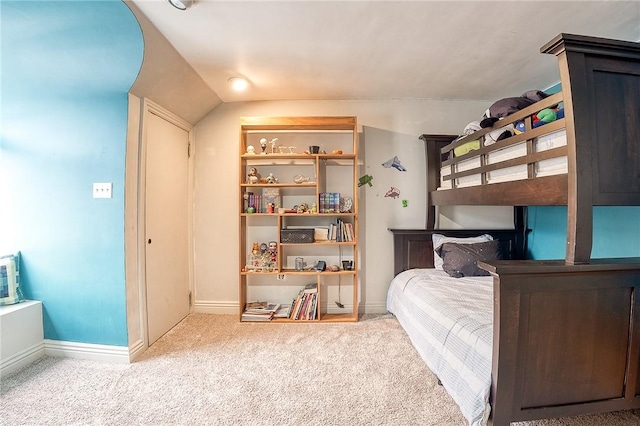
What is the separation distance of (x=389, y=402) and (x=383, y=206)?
5.61ft

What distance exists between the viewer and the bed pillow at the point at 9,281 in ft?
5.99

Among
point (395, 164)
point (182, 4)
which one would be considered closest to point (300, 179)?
point (395, 164)

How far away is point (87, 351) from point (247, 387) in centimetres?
132

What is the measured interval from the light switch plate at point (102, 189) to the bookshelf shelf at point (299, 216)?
0.98 metres

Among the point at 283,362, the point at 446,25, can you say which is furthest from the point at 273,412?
the point at 446,25

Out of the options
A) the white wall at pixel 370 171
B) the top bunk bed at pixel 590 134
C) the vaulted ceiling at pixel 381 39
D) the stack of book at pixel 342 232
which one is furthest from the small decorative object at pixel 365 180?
the top bunk bed at pixel 590 134

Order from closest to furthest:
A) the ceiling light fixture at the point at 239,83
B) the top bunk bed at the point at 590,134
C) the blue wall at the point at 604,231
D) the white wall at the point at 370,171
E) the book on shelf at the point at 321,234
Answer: the top bunk bed at the point at 590,134 < the blue wall at the point at 604,231 < the ceiling light fixture at the point at 239,83 < the book on shelf at the point at 321,234 < the white wall at the point at 370,171

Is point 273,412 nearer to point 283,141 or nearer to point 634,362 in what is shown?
point 634,362

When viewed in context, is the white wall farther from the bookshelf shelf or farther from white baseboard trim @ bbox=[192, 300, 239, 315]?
the bookshelf shelf

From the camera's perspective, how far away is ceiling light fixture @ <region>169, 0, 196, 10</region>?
130cm

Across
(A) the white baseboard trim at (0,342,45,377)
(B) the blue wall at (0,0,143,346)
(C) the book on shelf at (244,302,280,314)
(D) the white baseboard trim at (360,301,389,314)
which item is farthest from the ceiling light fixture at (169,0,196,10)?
(D) the white baseboard trim at (360,301,389,314)

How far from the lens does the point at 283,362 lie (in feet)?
5.95

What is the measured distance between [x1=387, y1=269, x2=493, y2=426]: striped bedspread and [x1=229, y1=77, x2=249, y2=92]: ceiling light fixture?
2291 millimetres

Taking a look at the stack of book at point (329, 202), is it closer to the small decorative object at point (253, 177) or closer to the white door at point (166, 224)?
the small decorative object at point (253, 177)
